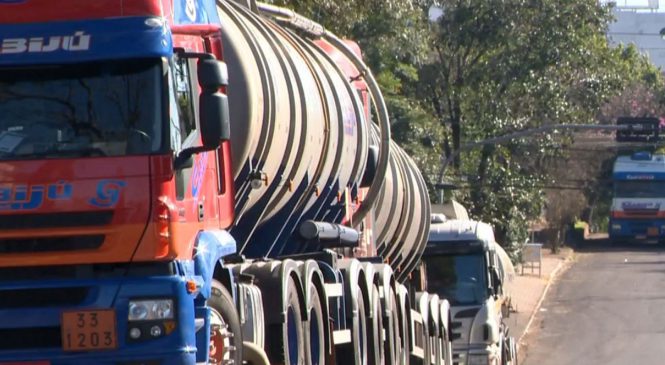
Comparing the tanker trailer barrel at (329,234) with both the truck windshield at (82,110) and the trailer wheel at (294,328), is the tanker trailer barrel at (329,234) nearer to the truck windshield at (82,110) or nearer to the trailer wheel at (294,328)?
the trailer wheel at (294,328)

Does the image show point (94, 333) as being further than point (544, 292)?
No

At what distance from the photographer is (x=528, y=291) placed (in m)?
A: 46.9

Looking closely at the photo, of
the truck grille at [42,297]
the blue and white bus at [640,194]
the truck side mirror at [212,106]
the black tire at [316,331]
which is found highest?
the truck side mirror at [212,106]

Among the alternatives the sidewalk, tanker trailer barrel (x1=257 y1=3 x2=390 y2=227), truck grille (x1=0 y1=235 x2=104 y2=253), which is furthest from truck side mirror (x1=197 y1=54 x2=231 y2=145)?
the sidewalk

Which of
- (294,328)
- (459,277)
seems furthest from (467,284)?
(294,328)

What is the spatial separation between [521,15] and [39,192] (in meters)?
37.8

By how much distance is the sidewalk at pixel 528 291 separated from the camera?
123 feet

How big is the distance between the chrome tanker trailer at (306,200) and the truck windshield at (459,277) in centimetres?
601

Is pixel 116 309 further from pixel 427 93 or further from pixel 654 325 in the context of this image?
pixel 427 93

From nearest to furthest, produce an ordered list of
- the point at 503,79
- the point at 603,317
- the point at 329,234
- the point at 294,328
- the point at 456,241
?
the point at 294,328, the point at 329,234, the point at 456,241, the point at 603,317, the point at 503,79

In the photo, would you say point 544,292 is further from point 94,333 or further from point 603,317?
point 94,333

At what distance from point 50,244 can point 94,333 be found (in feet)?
1.93

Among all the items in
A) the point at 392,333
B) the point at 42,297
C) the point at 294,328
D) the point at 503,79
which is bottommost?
the point at 392,333

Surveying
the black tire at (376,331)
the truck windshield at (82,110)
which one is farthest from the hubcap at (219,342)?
the black tire at (376,331)
